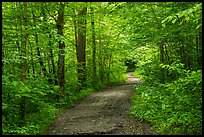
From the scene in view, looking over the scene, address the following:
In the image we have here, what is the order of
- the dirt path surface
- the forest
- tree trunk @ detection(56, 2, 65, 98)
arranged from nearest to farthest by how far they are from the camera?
the forest, the dirt path surface, tree trunk @ detection(56, 2, 65, 98)

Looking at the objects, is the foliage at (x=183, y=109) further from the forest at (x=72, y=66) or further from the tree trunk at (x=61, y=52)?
the tree trunk at (x=61, y=52)

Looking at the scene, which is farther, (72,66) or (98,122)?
(72,66)

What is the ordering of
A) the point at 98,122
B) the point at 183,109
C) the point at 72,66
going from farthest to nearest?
the point at 72,66 → the point at 98,122 → the point at 183,109

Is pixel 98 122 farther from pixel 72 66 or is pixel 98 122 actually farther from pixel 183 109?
pixel 72 66

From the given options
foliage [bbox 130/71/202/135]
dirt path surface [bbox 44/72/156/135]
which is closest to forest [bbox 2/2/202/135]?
foliage [bbox 130/71/202/135]

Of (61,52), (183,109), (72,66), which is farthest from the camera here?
(72,66)

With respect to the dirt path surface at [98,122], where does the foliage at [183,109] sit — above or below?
above

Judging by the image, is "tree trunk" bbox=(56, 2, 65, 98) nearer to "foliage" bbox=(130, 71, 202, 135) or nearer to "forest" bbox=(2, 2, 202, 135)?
"forest" bbox=(2, 2, 202, 135)

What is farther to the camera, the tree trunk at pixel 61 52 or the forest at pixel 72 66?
the tree trunk at pixel 61 52

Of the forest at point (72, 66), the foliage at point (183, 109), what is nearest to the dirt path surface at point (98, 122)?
the forest at point (72, 66)

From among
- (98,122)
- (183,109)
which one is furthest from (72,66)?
(183,109)

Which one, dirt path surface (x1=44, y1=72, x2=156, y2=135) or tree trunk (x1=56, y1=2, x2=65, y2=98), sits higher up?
tree trunk (x1=56, y1=2, x2=65, y2=98)

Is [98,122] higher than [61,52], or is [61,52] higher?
[61,52]

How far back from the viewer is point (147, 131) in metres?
7.67
